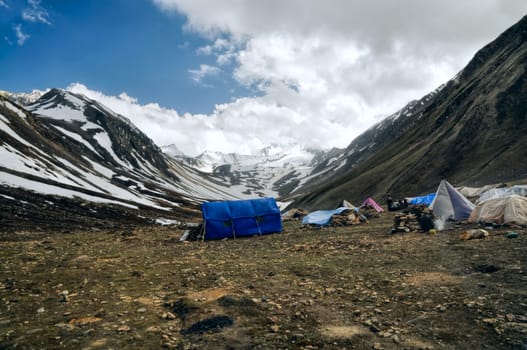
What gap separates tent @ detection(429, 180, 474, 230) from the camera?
81.7 feet

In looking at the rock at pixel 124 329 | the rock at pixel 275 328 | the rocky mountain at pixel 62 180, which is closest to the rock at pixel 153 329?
the rock at pixel 124 329

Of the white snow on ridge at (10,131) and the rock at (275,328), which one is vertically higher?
the white snow on ridge at (10,131)

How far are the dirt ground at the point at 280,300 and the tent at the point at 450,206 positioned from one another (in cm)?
794

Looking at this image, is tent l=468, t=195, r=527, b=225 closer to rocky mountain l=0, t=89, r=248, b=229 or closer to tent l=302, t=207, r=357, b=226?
tent l=302, t=207, r=357, b=226

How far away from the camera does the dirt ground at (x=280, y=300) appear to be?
7.27 m

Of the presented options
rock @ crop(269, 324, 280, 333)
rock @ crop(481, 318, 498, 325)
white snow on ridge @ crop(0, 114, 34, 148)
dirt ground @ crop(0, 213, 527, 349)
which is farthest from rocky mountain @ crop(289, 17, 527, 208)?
white snow on ridge @ crop(0, 114, 34, 148)

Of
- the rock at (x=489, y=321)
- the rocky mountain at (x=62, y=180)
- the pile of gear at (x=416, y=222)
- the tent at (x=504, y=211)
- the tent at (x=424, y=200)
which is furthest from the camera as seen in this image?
the rocky mountain at (x=62, y=180)

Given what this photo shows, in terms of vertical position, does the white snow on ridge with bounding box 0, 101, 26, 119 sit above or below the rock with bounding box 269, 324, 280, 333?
Answer: above

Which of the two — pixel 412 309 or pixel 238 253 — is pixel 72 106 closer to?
pixel 238 253

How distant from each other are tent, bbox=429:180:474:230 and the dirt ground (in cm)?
794

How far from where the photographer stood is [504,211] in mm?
20531

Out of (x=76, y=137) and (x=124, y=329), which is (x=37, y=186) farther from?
(x=76, y=137)

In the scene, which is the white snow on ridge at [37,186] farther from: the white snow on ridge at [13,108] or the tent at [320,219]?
the white snow on ridge at [13,108]

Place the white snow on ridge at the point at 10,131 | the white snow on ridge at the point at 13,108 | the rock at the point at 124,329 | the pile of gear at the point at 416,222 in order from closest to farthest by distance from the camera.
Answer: the rock at the point at 124,329, the pile of gear at the point at 416,222, the white snow on ridge at the point at 10,131, the white snow on ridge at the point at 13,108
